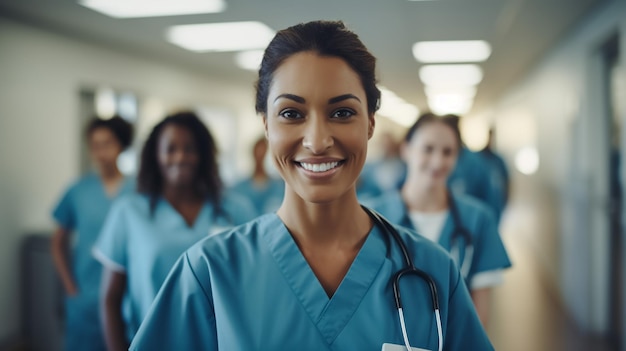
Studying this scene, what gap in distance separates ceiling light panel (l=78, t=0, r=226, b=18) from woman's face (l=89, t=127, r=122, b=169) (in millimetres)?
784

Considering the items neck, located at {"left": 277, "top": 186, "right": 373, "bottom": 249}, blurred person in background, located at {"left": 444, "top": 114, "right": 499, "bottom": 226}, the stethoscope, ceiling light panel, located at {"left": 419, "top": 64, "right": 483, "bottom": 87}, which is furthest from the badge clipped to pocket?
ceiling light panel, located at {"left": 419, "top": 64, "right": 483, "bottom": 87}

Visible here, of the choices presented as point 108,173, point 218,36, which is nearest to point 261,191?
point 218,36

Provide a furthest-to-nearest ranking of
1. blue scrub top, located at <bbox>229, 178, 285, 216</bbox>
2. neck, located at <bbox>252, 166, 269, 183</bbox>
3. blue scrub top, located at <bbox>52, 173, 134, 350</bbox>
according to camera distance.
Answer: neck, located at <bbox>252, 166, 269, 183</bbox> → blue scrub top, located at <bbox>229, 178, 285, 216</bbox> → blue scrub top, located at <bbox>52, 173, 134, 350</bbox>

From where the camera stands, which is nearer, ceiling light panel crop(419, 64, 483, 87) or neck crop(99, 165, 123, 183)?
neck crop(99, 165, 123, 183)

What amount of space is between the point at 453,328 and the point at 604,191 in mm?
2767

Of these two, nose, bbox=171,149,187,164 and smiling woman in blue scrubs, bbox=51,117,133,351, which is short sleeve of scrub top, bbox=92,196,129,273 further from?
smiling woman in blue scrubs, bbox=51,117,133,351

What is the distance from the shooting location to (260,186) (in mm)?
3482

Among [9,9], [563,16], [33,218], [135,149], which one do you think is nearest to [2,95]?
[9,9]

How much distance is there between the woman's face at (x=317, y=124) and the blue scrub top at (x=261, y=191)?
261cm

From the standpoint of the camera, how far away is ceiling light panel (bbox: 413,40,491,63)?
3673 mm

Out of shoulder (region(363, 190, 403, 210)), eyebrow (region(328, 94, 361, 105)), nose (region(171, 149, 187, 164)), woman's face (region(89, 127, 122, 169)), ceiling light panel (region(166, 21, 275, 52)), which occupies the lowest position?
shoulder (region(363, 190, 403, 210))

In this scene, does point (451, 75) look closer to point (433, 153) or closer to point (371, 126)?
point (433, 153)

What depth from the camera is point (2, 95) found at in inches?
122

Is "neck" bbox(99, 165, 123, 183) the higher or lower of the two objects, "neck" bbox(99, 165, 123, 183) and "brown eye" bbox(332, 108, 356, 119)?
the lower
